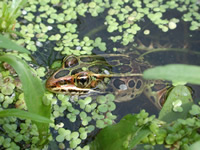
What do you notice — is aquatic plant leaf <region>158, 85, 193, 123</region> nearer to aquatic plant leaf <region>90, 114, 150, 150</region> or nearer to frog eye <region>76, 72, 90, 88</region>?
aquatic plant leaf <region>90, 114, 150, 150</region>

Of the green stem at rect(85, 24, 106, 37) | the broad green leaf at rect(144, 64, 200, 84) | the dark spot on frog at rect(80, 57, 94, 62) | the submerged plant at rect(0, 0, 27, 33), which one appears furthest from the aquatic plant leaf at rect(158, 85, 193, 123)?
the submerged plant at rect(0, 0, 27, 33)

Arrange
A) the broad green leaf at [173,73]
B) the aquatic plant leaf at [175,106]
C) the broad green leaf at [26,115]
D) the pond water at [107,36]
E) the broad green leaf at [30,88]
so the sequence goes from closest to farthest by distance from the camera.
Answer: the broad green leaf at [173,73] < the broad green leaf at [26,115] < the broad green leaf at [30,88] < the aquatic plant leaf at [175,106] < the pond water at [107,36]

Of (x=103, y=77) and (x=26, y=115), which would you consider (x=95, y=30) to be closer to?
(x=103, y=77)

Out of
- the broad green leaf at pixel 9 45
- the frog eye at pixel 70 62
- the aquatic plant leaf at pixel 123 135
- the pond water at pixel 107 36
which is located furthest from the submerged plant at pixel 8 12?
the aquatic plant leaf at pixel 123 135

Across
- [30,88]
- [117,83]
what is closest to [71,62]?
[117,83]

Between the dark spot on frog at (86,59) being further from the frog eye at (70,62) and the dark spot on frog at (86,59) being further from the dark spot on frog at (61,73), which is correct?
the dark spot on frog at (61,73)

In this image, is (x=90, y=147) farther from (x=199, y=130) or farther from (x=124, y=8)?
(x=124, y=8)

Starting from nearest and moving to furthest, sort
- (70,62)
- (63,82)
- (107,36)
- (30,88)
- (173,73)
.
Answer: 1. (173,73)
2. (30,88)
3. (63,82)
4. (70,62)
5. (107,36)
